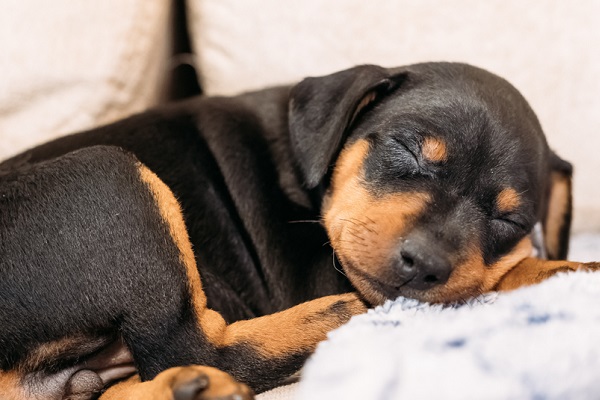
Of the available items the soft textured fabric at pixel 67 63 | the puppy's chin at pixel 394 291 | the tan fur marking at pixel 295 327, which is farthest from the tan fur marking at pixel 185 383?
the soft textured fabric at pixel 67 63

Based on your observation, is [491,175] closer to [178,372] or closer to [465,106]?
[465,106]

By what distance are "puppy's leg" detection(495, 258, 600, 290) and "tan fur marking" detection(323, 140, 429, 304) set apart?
1.47 feet

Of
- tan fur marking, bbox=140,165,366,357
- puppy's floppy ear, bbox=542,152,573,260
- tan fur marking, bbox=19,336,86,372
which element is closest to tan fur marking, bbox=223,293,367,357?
tan fur marking, bbox=140,165,366,357

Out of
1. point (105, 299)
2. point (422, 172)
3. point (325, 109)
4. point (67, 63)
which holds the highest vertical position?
point (67, 63)

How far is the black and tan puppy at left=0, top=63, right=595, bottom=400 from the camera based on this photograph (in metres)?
1.73

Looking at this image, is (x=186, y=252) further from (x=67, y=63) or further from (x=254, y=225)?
(x=67, y=63)

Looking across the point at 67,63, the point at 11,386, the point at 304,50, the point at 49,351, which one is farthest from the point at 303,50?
the point at 11,386

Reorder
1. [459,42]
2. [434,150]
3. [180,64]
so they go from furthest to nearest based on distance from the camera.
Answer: [180,64], [459,42], [434,150]

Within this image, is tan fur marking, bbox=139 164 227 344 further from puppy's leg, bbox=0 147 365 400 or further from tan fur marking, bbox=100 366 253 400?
tan fur marking, bbox=100 366 253 400

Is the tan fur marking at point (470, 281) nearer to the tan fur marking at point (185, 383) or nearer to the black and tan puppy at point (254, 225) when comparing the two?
the black and tan puppy at point (254, 225)

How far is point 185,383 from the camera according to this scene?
1511 millimetres

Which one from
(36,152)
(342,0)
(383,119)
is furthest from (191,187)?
(342,0)

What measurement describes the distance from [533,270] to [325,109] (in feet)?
2.94

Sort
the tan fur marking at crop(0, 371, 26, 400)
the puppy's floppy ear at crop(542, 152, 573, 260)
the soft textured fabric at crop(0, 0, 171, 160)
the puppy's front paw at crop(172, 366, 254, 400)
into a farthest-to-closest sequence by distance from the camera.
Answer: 1. the soft textured fabric at crop(0, 0, 171, 160)
2. the puppy's floppy ear at crop(542, 152, 573, 260)
3. the tan fur marking at crop(0, 371, 26, 400)
4. the puppy's front paw at crop(172, 366, 254, 400)
